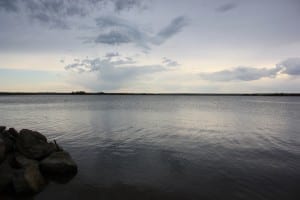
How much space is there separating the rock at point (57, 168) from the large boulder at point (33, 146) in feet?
2.81

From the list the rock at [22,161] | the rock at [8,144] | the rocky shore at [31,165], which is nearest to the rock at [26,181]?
the rocky shore at [31,165]

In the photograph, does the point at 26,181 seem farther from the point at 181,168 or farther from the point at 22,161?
the point at 181,168

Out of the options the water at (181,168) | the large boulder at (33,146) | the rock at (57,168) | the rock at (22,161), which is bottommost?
the water at (181,168)

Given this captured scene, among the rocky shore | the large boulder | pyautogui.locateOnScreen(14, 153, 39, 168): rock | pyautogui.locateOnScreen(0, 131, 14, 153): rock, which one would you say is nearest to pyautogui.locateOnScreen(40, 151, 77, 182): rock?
the rocky shore

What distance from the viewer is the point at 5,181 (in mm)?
7797

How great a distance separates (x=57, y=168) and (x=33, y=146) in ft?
7.31

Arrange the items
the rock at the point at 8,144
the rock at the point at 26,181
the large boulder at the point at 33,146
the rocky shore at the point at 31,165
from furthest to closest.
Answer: the rock at the point at 8,144
the large boulder at the point at 33,146
the rocky shore at the point at 31,165
the rock at the point at 26,181

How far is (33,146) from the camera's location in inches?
415

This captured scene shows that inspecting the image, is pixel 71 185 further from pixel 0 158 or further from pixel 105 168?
pixel 0 158

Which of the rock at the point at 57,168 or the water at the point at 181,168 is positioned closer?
the water at the point at 181,168

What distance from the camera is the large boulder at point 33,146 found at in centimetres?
1031

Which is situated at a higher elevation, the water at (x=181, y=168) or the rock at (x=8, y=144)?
the rock at (x=8, y=144)

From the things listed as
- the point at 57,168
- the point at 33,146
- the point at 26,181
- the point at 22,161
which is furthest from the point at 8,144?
the point at 26,181

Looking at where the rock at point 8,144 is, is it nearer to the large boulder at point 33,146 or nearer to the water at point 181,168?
the large boulder at point 33,146
